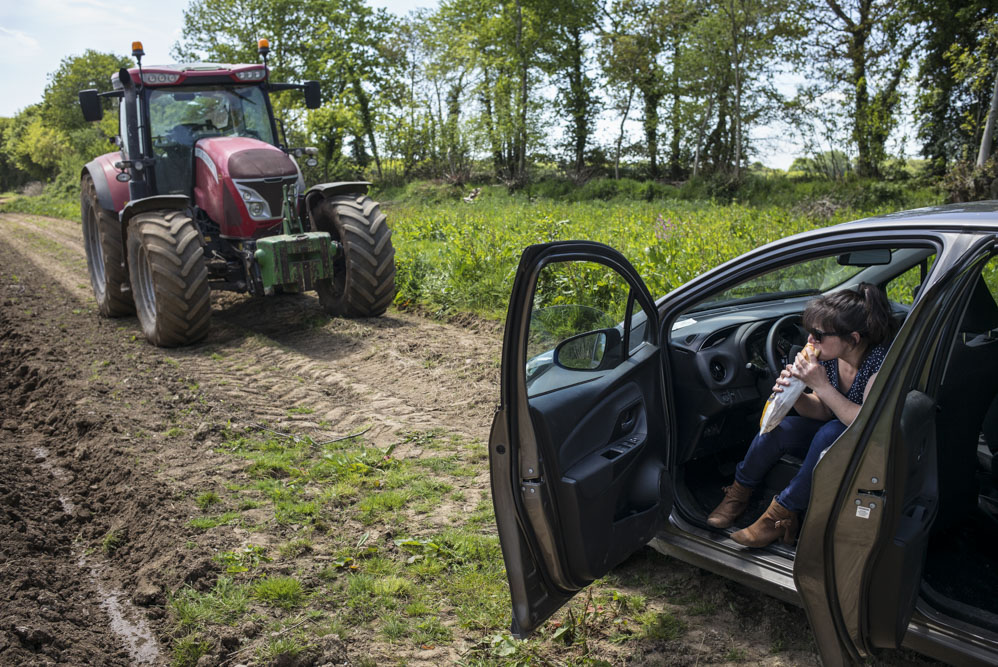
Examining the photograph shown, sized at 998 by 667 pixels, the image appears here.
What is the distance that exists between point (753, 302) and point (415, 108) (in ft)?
97.1

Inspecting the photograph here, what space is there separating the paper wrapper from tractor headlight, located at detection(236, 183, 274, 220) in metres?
6.11

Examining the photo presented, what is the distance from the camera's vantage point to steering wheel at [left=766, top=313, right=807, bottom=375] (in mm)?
3408

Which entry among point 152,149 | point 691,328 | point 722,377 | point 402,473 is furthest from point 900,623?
point 152,149

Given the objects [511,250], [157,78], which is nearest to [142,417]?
[157,78]

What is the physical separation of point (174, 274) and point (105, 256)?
1.93 meters

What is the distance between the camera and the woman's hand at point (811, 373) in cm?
268

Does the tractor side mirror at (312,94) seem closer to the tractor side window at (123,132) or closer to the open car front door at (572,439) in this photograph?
the tractor side window at (123,132)

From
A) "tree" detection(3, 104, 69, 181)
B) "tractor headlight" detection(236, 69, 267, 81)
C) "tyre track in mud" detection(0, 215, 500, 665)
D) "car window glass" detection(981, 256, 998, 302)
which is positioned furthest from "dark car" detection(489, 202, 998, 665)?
"tree" detection(3, 104, 69, 181)

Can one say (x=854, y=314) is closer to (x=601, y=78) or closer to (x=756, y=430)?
(x=756, y=430)

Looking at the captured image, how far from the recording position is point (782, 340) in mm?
3506

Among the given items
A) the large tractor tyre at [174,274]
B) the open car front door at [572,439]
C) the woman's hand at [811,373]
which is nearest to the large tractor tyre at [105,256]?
the large tractor tyre at [174,274]

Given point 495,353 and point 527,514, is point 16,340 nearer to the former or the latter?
point 495,353

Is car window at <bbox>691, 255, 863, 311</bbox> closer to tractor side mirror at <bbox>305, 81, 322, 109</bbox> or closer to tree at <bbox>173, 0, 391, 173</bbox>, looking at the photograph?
tractor side mirror at <bbox>305, 81, 322, 109</bbox>

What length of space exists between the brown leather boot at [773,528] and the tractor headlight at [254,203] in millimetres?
6153
